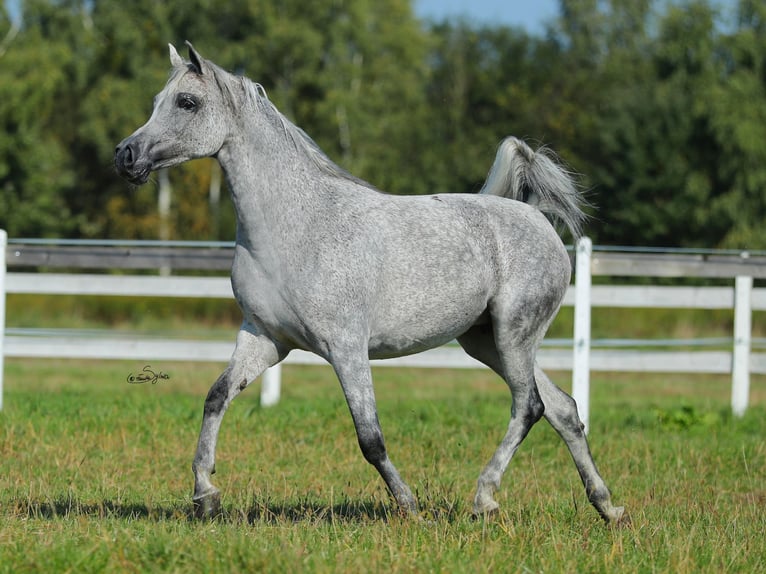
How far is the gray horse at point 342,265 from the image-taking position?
5324 millimetres

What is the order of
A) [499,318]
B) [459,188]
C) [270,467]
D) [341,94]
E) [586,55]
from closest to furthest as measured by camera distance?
[499,318] < [270,467] < [341,94] < [459,188] < [586,55]

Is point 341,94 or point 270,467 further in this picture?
point 341,94

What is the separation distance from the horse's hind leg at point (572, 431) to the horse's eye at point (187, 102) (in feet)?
7.69

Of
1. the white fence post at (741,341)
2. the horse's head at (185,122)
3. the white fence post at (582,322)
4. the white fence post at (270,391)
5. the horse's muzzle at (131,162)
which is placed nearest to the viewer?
the horse's muzzle at (131,162)

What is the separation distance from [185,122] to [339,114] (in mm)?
30004

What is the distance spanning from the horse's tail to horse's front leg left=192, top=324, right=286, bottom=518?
1.88 metres

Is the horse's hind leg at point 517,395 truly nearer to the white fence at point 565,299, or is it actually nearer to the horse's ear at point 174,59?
the horse's ear at point 174,59

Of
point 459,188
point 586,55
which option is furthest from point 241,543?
point 586,55

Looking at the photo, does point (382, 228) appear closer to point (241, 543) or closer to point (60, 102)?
point (241, 543)

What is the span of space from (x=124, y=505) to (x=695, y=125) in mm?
28887

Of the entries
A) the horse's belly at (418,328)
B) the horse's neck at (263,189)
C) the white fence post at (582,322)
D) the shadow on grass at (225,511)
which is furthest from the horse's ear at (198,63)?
the white fence post at (582,322)

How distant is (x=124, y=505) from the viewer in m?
6.12

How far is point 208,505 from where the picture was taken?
554 centimetres

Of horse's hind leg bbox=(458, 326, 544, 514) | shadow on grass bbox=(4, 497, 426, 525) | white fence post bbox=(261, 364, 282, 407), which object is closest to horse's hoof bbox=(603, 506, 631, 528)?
horse's hind leg bbox=(458, 326, 544, 514)
